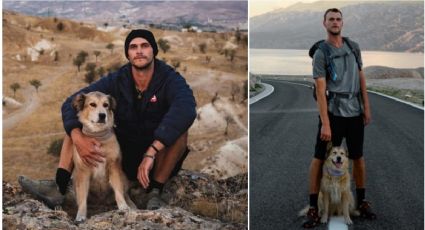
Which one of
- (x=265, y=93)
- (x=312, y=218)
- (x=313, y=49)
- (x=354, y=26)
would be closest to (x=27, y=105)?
(x=265, y=93)

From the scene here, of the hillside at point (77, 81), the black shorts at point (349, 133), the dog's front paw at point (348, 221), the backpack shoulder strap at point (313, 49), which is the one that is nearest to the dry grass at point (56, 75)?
the hillside at point (77, 81)

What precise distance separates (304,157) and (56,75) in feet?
6.08

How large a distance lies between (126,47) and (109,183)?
0.95 metres

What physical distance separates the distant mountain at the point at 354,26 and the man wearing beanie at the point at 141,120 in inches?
27.5

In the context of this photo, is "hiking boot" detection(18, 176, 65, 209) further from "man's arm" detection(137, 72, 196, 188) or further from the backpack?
the backpack

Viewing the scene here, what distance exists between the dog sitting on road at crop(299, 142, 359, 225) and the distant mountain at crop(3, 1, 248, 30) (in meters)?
1.12

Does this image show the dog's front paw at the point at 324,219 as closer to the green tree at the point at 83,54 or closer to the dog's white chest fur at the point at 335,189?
the dog's white chest fur at the point at 335,189

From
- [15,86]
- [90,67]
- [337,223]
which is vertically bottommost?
[337,223]

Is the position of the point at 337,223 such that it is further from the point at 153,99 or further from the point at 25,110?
the point at 25,110

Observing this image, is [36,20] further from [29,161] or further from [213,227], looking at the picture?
[213,227]

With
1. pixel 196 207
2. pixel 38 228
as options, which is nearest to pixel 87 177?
pixel 38 228

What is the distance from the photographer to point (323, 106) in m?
4.22

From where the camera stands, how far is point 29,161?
4297 mm

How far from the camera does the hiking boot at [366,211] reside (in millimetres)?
4371
